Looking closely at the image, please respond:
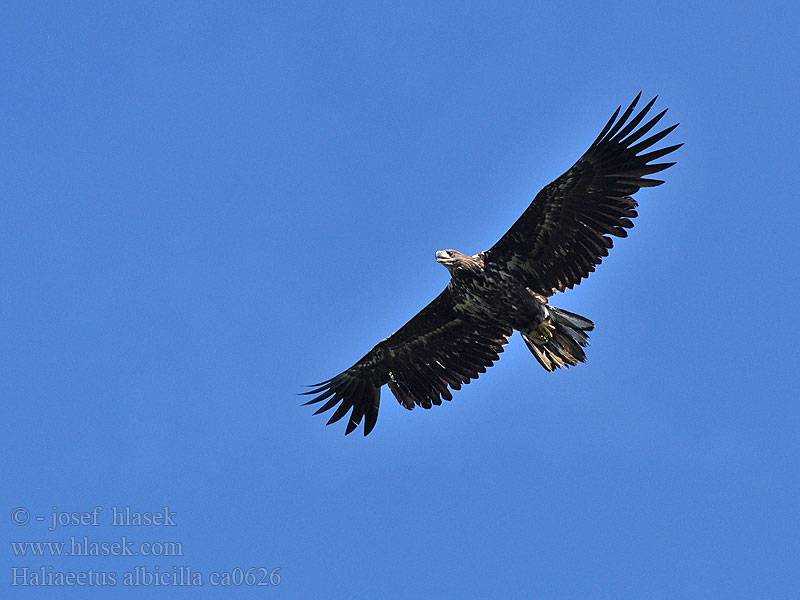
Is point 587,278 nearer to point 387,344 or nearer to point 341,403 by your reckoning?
point 387,344

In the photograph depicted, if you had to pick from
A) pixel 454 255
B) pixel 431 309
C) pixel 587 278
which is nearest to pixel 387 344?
pixel 431 309

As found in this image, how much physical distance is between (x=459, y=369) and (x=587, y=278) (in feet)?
9.41

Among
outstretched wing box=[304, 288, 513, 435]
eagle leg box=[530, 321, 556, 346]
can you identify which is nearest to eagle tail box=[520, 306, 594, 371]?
eagle leg box=[530, 321, 556, 346]

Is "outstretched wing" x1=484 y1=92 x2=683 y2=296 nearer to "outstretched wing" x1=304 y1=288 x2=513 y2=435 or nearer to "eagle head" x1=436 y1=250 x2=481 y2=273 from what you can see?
"eagle head" x1=436 y1=250 x2=481 y2=273

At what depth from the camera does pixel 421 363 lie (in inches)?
800

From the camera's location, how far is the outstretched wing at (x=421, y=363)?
19.8 metres

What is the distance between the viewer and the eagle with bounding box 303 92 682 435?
18062 mm

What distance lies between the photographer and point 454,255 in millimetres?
18750

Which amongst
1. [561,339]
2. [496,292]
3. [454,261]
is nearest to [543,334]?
[561,339]

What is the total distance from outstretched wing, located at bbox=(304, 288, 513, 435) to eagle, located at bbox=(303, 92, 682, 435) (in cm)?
2

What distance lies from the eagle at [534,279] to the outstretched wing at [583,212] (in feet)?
0.05

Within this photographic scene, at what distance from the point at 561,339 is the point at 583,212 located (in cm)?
207

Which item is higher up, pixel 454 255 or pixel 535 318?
pixel 454 255

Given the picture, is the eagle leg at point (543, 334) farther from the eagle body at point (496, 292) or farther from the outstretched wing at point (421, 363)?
the outstretched wing at point (421, 363)
